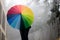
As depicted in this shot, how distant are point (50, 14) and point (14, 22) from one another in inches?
12.4

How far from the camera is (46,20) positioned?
105cm

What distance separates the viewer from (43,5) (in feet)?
3.50

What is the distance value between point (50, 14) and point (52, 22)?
0.07 metres

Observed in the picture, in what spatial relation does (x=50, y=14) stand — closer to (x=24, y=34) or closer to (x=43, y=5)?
(x=43, y=5)

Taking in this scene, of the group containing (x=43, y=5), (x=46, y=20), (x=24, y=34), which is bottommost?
(x=24, y=34)

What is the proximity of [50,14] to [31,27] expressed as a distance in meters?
0.20

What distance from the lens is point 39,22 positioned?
→ 1.05m

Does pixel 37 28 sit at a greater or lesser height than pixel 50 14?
lesser

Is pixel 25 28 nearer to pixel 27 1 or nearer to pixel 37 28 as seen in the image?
pixel 37 28

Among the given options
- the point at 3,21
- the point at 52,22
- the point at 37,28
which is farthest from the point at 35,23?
the point at 3,21

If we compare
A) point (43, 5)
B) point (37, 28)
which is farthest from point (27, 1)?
point (37, 28)

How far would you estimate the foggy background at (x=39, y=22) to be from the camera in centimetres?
103

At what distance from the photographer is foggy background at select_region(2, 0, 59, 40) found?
1.03m

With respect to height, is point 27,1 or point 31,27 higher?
point 27,1
